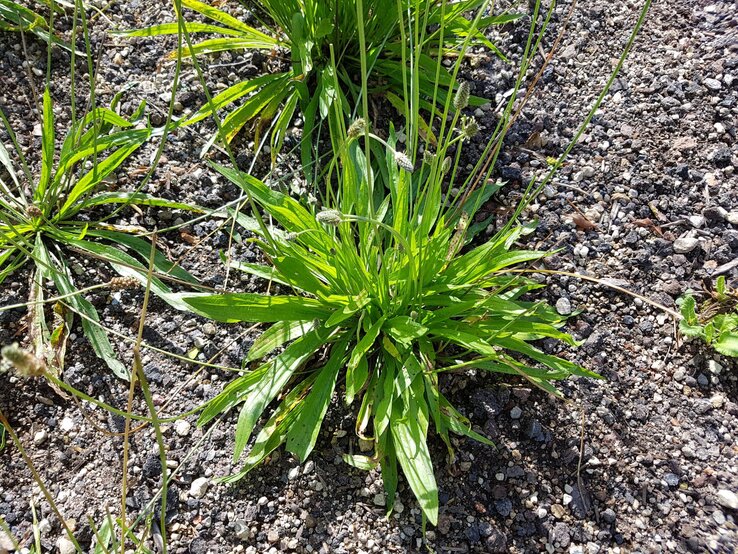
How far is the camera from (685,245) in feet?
7.07

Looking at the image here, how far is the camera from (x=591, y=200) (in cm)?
227

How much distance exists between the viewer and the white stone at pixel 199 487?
1788mm

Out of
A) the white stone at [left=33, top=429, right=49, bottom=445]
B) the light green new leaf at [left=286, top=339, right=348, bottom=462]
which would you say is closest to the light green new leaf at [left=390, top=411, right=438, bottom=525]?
the light green new leaf at [left=286, top=339, right=348, bottom=462]

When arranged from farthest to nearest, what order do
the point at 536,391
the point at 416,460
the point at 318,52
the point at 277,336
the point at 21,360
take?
1. the point at 318,52
2. the point at 536,391
3. the point at 277,336
4. the point at 416,460
5. the point at 21,360

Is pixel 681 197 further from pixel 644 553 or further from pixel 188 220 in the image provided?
pixel 188 220

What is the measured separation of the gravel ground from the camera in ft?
5.76

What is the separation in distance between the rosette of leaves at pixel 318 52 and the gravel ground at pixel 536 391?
13 centimetres

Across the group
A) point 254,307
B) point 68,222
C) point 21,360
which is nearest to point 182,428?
point 254,307

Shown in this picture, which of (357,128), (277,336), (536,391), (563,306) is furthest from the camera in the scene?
(563,306)

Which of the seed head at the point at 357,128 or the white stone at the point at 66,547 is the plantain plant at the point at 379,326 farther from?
the white stone at the point at 66,547

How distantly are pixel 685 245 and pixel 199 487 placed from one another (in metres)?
1.86

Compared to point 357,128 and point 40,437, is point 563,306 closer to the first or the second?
point 357,128

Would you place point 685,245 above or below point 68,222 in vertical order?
above

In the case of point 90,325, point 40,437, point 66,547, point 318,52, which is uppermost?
point 318,52
